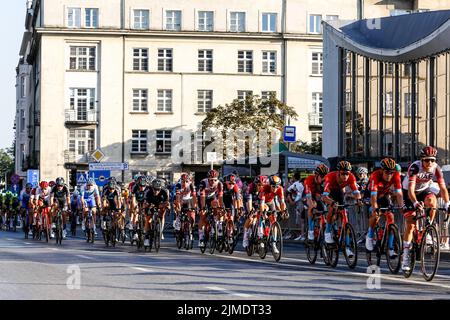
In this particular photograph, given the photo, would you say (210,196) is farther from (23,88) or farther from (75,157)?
(23,88)

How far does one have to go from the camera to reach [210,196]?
24438mm

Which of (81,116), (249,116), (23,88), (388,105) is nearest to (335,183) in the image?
(388,105)

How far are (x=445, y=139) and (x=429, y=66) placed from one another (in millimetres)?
3016

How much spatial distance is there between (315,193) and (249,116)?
48089 mm

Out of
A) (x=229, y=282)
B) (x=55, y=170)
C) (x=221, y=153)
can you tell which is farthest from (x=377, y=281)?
(x=55, y=170)

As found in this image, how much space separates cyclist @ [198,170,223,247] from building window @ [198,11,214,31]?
51987 millimetres

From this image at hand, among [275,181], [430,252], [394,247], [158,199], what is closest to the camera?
[430,252]

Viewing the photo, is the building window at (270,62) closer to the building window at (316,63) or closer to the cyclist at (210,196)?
the building window at (316,63)

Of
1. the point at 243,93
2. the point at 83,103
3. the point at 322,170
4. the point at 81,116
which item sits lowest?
the point at 322,170

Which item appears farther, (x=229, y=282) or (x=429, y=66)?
(x=429, y=66)

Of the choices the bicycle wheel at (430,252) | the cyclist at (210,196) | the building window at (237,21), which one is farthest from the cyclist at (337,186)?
the building window at (237,21)

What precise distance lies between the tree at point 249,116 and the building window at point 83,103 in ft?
30.7
